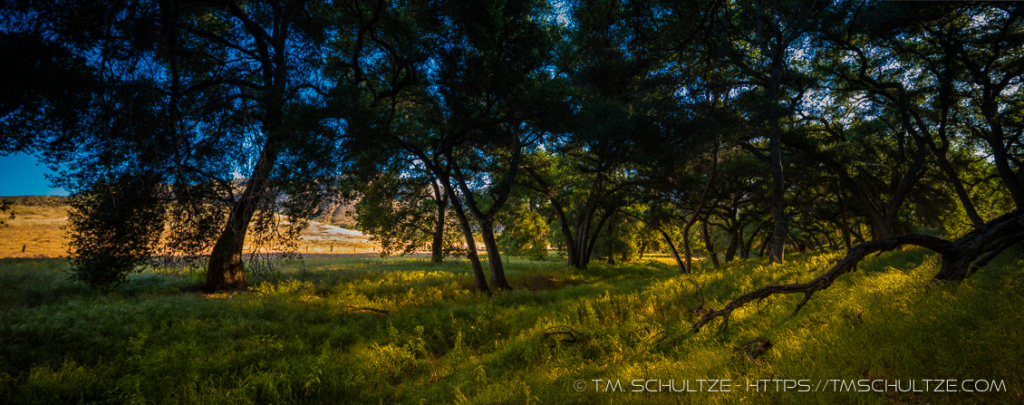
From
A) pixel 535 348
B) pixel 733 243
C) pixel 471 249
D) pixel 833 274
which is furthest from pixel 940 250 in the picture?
pixel 733 243

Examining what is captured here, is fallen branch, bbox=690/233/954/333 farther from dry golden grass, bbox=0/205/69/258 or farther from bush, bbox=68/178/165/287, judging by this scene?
dry golden grass, bbox=0/205/69/258

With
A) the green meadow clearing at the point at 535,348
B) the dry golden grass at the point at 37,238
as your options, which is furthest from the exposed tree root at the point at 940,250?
the dry golden grass at the point at 37,238

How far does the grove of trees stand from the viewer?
4.77 meters

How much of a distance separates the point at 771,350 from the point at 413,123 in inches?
511

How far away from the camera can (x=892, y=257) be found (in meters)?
10.2

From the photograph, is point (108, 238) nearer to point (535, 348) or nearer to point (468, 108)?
point (468, 108)

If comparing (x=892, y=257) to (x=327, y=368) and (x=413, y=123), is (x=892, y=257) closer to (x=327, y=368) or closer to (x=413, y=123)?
(x=327, y=368)

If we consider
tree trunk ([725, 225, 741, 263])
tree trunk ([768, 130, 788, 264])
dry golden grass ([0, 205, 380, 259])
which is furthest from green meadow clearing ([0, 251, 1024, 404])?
tree trunk ([725, 225, 741, 263])

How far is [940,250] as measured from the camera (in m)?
4.09

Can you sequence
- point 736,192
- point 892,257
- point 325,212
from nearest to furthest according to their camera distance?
point 892,257
point 325,212
point 736,192

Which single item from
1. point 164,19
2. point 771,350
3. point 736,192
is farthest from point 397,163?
point 736,192

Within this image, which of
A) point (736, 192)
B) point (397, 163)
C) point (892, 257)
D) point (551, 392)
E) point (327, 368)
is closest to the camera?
point (551, 392)

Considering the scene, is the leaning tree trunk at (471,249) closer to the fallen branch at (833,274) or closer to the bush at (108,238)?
the bush at (108,238)

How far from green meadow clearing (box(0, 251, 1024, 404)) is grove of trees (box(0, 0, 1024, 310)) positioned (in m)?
0.81
